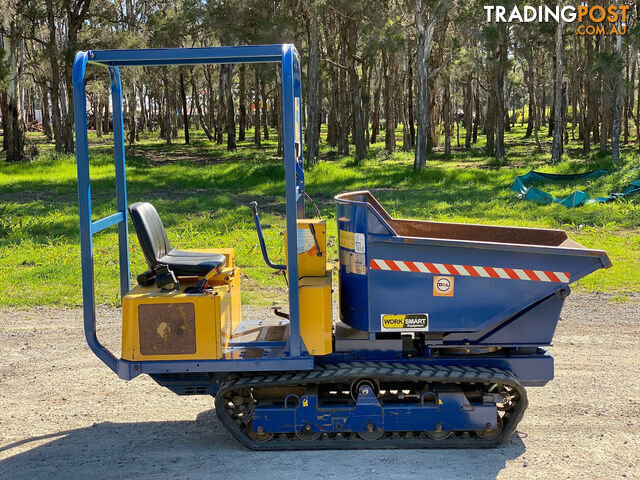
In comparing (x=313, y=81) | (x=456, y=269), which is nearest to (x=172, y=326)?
(x=456, y=269)

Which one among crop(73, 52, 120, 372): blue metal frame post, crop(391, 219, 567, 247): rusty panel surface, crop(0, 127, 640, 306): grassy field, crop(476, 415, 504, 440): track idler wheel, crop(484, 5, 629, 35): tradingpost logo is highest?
crop(484, 5, 629, 35): tradingpost logo

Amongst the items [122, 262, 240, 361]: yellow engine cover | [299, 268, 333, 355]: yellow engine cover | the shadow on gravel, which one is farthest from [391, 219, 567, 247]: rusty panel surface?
[122, 262, 240, 361]: yellow engine cover

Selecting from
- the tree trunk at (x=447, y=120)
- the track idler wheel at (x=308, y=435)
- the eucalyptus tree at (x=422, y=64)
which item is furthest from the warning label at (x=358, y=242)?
the tree trunk at (x=447, y=120)

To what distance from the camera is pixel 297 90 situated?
242 inches

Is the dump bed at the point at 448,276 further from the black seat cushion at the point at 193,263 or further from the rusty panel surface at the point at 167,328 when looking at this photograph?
the rusty panel surface at the point at 167,328

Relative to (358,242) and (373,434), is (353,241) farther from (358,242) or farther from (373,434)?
(373,434)

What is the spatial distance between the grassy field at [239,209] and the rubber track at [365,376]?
481 cm

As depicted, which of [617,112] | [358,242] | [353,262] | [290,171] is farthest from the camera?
[617,112]

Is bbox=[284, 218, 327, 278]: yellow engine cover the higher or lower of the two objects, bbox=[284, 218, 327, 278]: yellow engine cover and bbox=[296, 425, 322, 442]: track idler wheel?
the higher

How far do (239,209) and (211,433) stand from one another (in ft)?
39.8

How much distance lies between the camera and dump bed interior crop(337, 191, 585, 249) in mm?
6375

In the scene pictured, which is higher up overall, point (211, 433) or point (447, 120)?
point (447, 120)

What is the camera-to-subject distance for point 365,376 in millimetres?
5430

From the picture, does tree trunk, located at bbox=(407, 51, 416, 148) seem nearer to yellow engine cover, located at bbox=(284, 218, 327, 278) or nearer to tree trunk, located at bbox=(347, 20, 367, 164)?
tree trunk, located at bbox=(347, 20, 367, 164)
